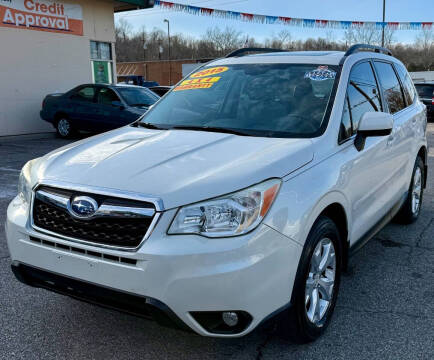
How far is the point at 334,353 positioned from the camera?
2.72 metres

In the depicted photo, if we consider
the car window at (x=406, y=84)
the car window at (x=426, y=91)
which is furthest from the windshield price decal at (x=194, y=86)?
the car window at (x=426, y=91)

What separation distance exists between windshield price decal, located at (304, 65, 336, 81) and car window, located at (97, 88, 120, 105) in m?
9.55

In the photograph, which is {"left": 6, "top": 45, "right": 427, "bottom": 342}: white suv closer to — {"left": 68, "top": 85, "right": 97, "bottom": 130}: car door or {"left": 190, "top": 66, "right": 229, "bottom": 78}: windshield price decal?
{"left": 190, "top": 66, "right": 229, "bottom": 78}: windshield price decal

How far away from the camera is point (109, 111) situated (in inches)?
485

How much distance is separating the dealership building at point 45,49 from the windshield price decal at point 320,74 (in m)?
11.9

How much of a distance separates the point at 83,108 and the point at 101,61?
4070 millimetres

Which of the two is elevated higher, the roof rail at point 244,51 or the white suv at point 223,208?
the roof rail at point 244,51

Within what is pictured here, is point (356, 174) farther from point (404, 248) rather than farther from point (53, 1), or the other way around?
point (53, 1)

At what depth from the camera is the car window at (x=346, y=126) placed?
316 centimetres

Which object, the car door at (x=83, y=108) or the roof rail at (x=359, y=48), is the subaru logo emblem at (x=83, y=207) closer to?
the roof rail at (x=359, y=48)

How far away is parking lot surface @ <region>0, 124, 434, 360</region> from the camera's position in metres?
2.72

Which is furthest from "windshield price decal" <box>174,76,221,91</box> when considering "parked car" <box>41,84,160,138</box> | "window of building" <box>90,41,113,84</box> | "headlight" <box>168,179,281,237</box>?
"window of building" <box>90,41,113,84</box>

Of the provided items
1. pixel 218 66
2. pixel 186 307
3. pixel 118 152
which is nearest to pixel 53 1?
pixel 218 66

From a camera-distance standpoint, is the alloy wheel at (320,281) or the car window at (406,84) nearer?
the alloy wheel at (320,281)
